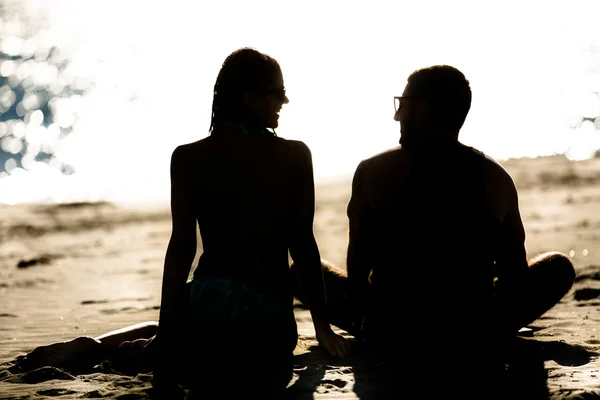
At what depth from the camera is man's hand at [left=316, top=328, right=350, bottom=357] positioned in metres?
4.87

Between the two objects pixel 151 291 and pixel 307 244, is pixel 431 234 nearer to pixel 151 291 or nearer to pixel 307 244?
pixel 307 244

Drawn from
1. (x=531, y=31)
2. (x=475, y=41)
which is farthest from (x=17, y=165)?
(x=531, y=31)

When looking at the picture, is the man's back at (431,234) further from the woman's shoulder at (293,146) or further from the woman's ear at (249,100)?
the woman's ear at (249,100)

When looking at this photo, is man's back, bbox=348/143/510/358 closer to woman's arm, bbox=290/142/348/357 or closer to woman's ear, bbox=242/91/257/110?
woman's arm, bbox=290/142/348/357

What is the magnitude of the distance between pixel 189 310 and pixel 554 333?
2387 mm

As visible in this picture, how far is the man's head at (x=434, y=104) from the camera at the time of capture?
445cm

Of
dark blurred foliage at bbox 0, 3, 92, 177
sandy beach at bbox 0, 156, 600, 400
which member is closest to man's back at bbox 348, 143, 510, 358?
sandy beach at bbox 0, 156, 600, 400

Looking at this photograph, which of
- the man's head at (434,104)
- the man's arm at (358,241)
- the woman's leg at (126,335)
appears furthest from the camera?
the woman's leg at (126,335)

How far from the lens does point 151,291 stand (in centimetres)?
881

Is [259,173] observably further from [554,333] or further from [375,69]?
[375,69]

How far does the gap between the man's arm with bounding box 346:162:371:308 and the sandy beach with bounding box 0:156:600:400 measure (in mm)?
357

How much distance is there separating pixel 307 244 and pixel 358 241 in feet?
0.94

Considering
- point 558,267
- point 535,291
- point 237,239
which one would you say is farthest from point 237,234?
point 558,267

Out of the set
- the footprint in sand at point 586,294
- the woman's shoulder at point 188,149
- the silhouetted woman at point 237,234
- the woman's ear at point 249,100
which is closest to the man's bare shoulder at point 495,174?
the silhouetted woman at point 237,234
